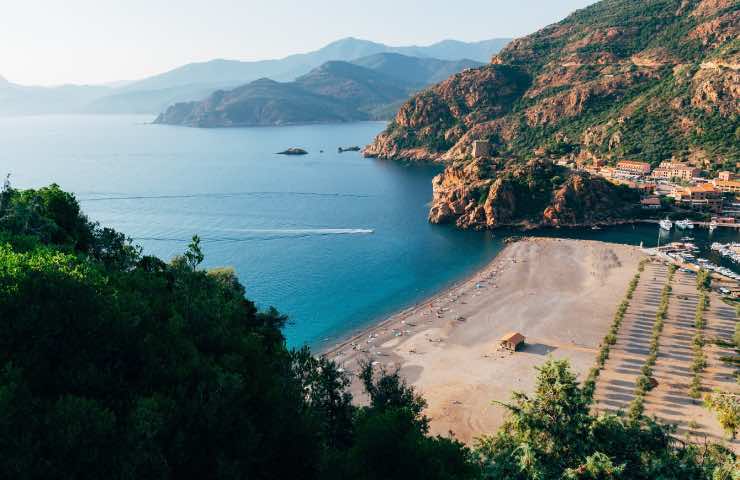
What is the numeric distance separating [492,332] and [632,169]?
63.5m

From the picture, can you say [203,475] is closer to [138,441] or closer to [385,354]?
[138,441]

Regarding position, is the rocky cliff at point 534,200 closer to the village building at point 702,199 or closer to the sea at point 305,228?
the sea at point 305,228

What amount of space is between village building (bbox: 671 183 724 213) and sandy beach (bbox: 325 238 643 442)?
72.6ft

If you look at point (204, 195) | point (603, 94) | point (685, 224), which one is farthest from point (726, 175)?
point (204, 195)

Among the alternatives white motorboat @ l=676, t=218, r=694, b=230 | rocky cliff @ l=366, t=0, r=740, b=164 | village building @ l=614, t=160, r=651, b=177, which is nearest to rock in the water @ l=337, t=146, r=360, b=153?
rocky cliff @ l=366, t=0, r=740, b=164

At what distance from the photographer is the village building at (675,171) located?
277ft

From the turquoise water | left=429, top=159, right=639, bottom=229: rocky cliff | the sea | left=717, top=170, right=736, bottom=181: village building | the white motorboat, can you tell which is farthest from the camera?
left=717, top=170, right=736, bottom=181: village building

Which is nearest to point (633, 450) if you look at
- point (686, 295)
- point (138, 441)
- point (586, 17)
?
point (138, 441)

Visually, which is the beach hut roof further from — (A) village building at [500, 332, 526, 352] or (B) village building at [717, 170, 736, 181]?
(B) village building at [717, 170, 736, 181]

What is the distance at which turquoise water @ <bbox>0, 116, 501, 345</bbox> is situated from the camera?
169 feet

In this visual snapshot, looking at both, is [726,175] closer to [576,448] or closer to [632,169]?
[632,169]

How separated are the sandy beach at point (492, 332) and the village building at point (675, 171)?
33028 millimetres

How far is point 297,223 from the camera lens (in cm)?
7606

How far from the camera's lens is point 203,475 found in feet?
34.5
